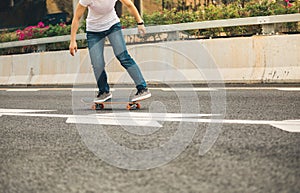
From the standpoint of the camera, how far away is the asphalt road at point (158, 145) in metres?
3.98

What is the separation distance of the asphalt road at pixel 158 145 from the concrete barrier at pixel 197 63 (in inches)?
122

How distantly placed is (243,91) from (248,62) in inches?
78.8

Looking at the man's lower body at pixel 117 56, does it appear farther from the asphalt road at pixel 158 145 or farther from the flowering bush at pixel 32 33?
the flowering bush at pixel 32 33

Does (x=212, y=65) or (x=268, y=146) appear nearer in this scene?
(x=268, y=146)

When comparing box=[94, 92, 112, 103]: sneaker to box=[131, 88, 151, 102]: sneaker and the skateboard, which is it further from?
box=[131, 88, 151, 102]: sneaker

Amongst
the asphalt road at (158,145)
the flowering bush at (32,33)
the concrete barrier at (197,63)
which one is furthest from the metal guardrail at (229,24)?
the flowering bush at (32,33)

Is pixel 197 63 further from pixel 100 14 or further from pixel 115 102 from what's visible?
pixel 100 14

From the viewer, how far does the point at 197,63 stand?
1330 centimetres

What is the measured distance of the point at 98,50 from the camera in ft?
28.2

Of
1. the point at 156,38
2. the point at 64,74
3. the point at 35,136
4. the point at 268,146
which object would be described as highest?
the point at 268,146

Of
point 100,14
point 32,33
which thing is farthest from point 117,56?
point 32,33

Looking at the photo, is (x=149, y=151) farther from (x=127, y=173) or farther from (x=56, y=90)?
(x=56, y=90)

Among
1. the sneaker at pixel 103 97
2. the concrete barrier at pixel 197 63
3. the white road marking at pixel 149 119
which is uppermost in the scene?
the white road marking at pixel 149 119

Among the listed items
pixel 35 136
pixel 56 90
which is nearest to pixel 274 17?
pixel 56 90
